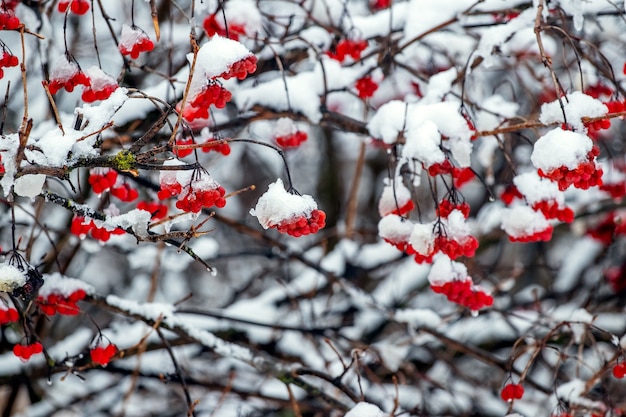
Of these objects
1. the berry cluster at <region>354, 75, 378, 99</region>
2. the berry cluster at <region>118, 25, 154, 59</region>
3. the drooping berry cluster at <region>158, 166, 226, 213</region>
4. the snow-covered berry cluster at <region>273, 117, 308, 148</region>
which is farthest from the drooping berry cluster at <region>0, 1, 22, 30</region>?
the berry cluster at <region>354, 75, 378, 99</region>

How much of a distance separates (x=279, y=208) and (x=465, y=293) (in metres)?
0.89

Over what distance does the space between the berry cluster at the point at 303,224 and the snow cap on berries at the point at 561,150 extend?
2.20 ft

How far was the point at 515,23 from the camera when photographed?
103 inches

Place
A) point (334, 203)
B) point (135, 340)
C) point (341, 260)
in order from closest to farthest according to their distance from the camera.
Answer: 1. point (135, 340)
2. point (341, 260)
3. point (334, 203)

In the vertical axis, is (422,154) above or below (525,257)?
below

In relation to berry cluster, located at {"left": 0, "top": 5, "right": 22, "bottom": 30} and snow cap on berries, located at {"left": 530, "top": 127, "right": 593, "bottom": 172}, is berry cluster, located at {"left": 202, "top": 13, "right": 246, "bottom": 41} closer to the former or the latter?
berry cluster, located at {"left": 0, "top": 5, "right": 22, "bottom": 30}

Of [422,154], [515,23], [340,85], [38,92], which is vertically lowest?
[422,154]

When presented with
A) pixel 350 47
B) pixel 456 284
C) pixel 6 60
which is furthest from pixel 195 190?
pixel 350 47

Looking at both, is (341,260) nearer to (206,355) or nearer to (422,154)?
(206,355)

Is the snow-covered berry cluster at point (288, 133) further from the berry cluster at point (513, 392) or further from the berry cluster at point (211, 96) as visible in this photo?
the berry cluster at point (513, 392)

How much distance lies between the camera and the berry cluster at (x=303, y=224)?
1820mm

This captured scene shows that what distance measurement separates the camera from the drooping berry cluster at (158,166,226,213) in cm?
183

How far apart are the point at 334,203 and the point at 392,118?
461cm

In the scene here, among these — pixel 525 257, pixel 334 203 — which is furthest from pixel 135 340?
pixel 525 257
